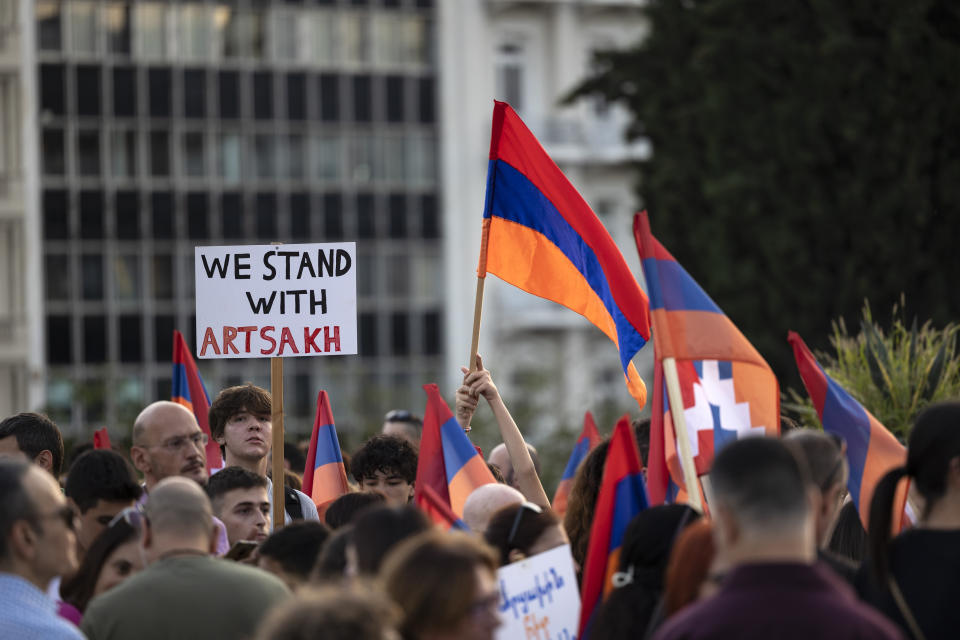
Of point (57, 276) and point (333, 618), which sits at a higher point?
point (57, 276)

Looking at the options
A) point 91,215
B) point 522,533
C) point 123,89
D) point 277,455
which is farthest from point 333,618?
point 123,89

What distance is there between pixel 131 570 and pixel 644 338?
132 inches

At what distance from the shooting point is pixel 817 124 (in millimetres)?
24984

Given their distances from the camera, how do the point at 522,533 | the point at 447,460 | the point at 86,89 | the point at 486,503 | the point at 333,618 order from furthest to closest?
the point at 86,89
the point at 447,460
the point at 486,503
the point at 522,533
the point at 333,618

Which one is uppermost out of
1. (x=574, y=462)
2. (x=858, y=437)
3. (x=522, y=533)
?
(x=858, y=437)

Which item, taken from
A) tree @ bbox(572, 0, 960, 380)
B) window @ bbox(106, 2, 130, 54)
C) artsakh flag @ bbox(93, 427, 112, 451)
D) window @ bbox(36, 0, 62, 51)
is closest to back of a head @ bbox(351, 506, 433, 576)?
artsakh flag @ bbox(93, 427, 112, 451)

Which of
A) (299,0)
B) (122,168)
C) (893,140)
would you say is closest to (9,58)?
(122,168)

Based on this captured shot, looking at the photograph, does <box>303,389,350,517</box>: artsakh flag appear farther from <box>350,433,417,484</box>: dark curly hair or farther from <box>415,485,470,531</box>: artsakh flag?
<box>415,485,470,531</box>: artsakh flag

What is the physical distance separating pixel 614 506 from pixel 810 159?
1989 cm

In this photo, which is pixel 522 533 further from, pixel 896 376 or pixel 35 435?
pixel 896 376

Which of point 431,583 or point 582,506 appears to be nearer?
point 431,583

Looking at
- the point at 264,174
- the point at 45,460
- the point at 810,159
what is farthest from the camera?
the point at 264,174

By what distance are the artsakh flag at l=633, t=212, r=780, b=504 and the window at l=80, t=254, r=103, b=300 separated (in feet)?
112

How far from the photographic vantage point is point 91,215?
130 ft
